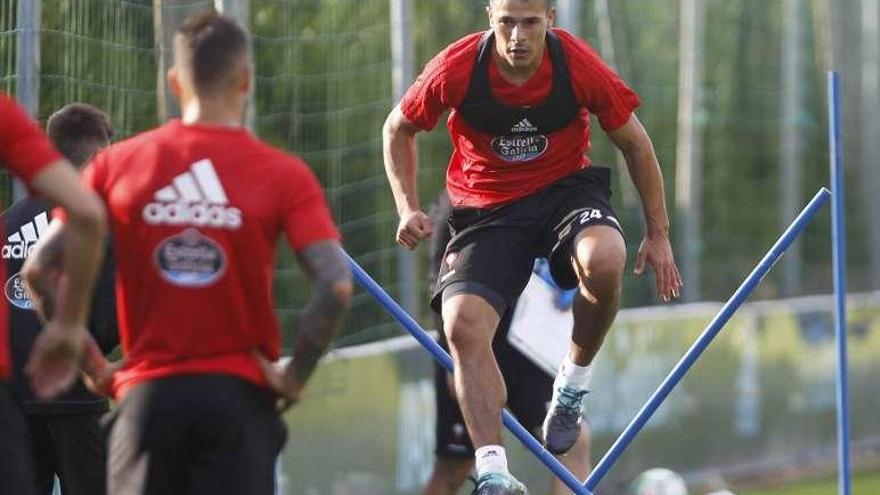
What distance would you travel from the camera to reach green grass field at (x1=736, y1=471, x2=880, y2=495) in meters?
14.9

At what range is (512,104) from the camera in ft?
27.9

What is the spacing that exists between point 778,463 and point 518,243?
8075 millimetres

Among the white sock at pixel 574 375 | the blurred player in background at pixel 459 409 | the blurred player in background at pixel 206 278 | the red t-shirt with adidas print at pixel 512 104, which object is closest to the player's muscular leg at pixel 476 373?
the red t-shirt with adidas print at pixel 512 104

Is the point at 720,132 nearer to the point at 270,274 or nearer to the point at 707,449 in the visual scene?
the point at 707,449

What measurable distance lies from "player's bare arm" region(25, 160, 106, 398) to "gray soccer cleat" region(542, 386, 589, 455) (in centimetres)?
344

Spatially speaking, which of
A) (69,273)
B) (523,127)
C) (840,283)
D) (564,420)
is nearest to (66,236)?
(69,273)

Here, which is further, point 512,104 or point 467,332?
point 512,104

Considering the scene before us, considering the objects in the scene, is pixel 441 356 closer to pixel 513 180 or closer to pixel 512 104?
pixel 513 180

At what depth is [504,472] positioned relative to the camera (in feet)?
26.7

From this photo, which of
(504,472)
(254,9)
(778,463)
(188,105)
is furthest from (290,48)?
(778,463)

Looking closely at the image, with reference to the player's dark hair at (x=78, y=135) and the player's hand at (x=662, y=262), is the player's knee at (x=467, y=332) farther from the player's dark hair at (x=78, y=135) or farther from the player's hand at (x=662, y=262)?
the player's dark hair at (x=78, y=135)

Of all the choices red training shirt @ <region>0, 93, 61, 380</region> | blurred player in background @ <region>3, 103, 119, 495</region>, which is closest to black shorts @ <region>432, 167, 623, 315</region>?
blurred player in background @ <region>3, 103, 119, 495</region>

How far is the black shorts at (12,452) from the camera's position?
6.07m

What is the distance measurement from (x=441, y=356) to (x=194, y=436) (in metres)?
2.95
